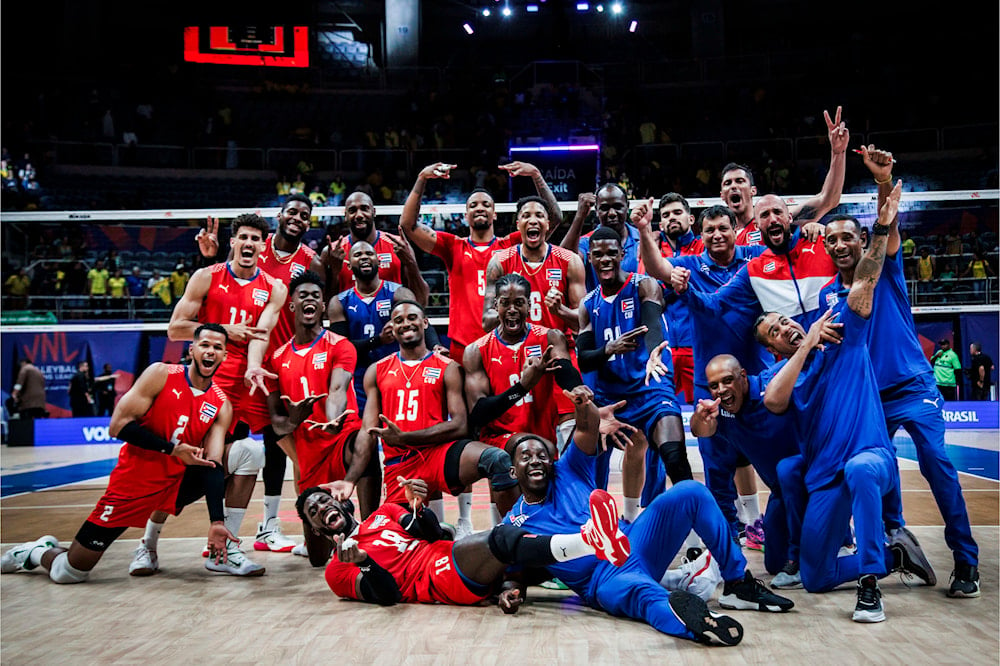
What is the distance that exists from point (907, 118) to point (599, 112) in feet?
24.8

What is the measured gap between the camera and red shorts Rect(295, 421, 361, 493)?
243 inches

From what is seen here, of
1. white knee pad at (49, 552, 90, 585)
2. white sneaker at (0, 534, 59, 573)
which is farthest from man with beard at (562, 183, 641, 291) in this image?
white sneaker at (0, 534, 59, 573)

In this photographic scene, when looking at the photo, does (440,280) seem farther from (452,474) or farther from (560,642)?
(560,642)

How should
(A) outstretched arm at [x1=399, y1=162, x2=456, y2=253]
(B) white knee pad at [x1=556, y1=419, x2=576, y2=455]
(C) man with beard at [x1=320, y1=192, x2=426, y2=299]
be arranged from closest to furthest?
(B) white knee pad at [x1=556, y1=419, x2=576, y2=455] → (A) outstretched arm at [x1=399, y1=162, x2=456, y2=253] → (C) man with beard at [x1=320, y1=192, x2=426, y2=299]

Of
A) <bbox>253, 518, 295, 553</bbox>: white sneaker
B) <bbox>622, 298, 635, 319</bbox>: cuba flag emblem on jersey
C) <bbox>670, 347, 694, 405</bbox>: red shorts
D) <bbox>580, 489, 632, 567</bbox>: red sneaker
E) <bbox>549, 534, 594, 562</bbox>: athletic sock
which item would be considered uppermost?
<bbox>622, 298, 635, 319</bbox>: cuba flag emblem on jersey

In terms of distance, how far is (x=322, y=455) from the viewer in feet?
A: 20.3

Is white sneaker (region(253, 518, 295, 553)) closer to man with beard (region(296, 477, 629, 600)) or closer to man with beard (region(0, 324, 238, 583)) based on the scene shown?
man with beard (region(0, 324, 238, 583))

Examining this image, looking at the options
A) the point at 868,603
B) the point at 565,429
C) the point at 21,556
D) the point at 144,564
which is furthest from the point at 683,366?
the point at 21,556

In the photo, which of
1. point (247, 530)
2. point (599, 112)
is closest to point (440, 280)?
point (599, 112)

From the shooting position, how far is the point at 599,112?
21969 millimetres

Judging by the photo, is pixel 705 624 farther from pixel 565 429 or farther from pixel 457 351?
pixel 457 351

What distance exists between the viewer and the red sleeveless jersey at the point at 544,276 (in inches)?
257

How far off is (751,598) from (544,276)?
2.88 m

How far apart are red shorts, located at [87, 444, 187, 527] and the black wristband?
0.60 feet
